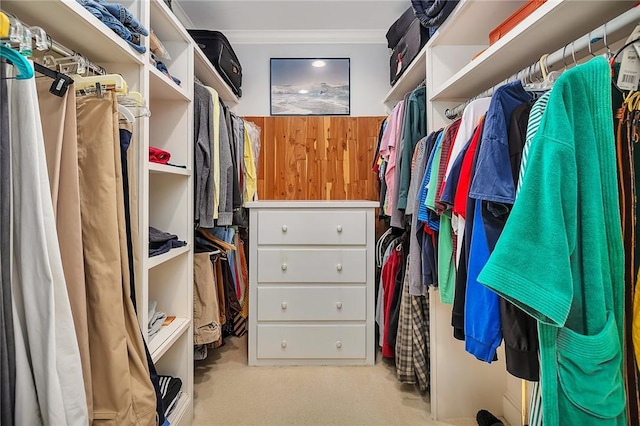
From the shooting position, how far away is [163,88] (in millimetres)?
1376

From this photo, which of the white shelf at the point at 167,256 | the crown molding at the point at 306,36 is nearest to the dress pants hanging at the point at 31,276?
the white shelf at the point at 167,256

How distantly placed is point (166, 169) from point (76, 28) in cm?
53

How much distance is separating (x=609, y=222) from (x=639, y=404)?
387 millimetres

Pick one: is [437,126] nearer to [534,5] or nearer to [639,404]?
[534,5]

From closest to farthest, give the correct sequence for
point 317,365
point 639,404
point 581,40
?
point 639,404
point 581,40
point 317,365

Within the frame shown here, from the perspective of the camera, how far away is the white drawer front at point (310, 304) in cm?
204

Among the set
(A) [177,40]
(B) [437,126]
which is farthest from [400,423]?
(A) [177,40]

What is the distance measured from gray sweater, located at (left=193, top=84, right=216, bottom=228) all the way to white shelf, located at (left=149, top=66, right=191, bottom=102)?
4.1 inches

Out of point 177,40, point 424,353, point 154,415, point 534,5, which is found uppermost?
point 177,40

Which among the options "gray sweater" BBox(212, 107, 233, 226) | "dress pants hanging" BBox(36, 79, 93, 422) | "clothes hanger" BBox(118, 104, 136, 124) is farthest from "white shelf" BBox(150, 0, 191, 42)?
"dress pants hanging" BBox(36, 79, 93, 422)

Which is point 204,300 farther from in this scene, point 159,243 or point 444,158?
point 444,158

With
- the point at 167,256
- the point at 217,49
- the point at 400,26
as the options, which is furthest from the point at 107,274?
the point at 400,26

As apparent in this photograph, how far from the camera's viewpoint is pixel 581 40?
0.85 meters

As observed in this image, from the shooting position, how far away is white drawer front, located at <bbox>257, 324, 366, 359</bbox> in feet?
6.68
